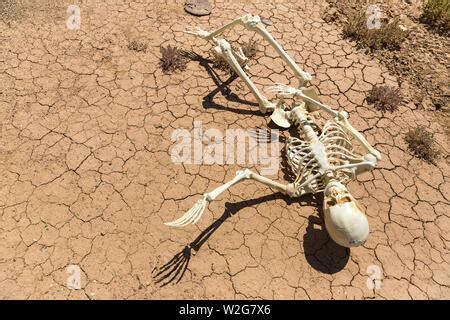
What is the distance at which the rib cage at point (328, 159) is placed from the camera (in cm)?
414

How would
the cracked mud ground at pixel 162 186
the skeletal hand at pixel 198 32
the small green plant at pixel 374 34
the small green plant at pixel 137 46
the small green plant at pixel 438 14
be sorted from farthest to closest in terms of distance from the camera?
the small green plant at pixel 438 14, the small green plant at pixel 374 34, the small green plant at pixel 137 46, the skeletal hand at pixel 198 32, the cracked mud ground at pixel 162 186

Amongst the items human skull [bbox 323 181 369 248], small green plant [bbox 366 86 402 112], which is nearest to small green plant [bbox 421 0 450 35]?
small green plant [bbox 366 86 402 112]

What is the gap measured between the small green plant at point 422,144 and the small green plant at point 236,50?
8.66 feet

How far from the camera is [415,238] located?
14.4 ft

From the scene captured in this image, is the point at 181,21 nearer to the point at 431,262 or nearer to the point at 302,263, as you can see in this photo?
the point at 302,263

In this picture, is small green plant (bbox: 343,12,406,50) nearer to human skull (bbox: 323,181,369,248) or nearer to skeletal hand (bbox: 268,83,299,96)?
skeletal hand (bbox: 268,83,299,96)

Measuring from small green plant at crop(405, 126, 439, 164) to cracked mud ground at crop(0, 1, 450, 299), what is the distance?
0.14m

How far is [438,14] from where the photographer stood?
666cm

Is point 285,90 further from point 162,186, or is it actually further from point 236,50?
point 162,186

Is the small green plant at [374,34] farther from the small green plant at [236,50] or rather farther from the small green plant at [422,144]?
the small green plant at [422,144]

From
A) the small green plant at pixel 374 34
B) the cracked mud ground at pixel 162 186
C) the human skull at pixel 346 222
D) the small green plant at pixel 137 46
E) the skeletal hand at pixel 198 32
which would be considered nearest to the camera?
the human skull at pixel 346 222

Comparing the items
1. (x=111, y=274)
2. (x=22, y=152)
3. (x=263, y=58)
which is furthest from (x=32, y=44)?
(x=111, y=274)

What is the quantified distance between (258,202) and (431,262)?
6.75 feet

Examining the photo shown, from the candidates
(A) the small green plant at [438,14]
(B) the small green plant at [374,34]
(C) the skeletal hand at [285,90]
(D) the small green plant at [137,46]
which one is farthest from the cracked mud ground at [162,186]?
(A) the small green plant at [438,14]
